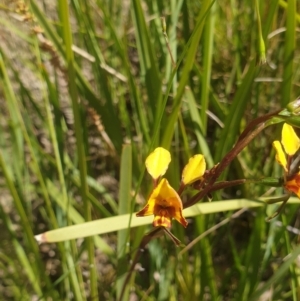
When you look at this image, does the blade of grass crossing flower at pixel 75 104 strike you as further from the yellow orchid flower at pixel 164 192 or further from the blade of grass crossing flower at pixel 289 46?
the blade of grass crossing flower at pixel 289 46

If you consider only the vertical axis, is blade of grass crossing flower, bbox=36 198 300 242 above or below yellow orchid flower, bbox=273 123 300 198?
below

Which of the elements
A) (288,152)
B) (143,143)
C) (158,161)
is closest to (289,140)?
(288,152)

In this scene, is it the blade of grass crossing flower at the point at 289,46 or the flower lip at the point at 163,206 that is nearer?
the flower lip at the point at 163,206

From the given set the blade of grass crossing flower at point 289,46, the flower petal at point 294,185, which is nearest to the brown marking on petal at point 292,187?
the flower petal at point 294,185

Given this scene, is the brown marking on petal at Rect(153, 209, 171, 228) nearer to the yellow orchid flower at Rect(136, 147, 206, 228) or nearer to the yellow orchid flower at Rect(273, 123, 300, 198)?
the yellow orchid flower at Rect(136, 147, 206, 228)

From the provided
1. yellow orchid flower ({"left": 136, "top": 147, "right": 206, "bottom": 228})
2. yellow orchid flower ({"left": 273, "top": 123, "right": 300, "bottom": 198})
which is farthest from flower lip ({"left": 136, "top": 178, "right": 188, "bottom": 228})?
yellow orchid flower ({"left": 273, "top": 123, "right": 300, "bottom": 198})

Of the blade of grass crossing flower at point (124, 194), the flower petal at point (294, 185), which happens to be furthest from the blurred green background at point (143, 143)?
the flower petal at point (294, 185)

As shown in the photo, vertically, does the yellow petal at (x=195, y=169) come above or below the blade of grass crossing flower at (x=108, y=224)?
above
